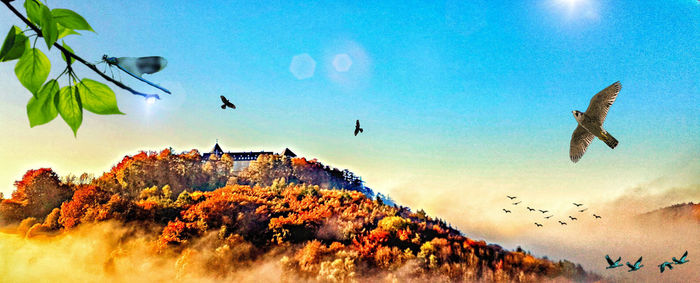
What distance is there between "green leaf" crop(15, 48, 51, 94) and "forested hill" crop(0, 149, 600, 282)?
295 inches

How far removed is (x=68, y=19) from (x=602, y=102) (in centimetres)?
531

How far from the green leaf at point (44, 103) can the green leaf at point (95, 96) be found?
0.03 metres

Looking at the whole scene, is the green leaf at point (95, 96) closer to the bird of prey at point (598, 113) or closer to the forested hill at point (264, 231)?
the bird of prey at point (598, 113)

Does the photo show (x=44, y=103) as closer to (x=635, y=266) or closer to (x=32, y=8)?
(x=32, y=8)

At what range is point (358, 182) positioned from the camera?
51.2 ft

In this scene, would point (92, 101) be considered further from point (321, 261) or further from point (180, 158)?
point (180, 158)

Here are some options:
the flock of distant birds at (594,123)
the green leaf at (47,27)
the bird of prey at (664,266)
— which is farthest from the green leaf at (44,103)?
the bird of prey at (664,266)

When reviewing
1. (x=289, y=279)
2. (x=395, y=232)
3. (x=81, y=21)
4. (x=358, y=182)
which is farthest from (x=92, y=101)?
(x=358, y=182)

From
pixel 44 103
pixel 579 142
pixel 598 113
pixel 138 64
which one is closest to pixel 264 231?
pixel 579 142

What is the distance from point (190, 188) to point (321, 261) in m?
7.72

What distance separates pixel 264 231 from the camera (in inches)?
361

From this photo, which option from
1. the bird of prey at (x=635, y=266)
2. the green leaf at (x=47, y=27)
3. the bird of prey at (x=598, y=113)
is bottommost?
the green leaf at (x=47, y=27)

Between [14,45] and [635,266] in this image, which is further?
[635,266]

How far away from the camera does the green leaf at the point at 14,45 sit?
0.46 m
